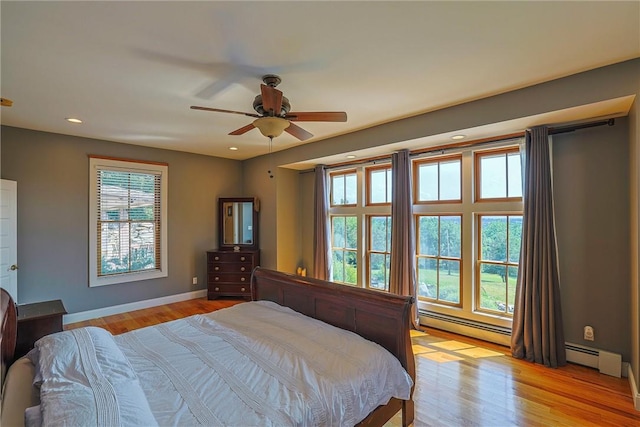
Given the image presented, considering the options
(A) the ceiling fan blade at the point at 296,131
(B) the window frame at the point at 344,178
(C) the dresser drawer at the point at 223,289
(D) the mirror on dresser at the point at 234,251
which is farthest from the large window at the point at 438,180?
(C) the dresser drawer at the point at 223,289

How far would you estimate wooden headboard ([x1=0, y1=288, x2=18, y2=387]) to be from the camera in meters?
1.71

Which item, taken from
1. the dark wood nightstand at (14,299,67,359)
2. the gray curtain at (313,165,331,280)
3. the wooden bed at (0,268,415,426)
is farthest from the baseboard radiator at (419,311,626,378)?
the dark wood nightstand at (14,299,67,359)

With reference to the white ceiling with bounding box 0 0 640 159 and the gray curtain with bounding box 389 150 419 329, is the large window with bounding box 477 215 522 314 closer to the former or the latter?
the gray curtain with bounding box 389 150 419 329

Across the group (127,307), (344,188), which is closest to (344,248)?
(344,188)

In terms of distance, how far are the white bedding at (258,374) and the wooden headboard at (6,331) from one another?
14.4 inches

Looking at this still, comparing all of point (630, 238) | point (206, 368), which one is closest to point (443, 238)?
point (630, 238)

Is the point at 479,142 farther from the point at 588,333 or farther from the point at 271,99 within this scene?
the point at 271,99

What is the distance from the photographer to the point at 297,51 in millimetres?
2105

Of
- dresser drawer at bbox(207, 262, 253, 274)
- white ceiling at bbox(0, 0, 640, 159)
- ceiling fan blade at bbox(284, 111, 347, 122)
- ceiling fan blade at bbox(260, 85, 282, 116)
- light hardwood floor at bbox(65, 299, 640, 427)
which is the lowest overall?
light hardwood floor at bbox(65, 299, 640, 427)

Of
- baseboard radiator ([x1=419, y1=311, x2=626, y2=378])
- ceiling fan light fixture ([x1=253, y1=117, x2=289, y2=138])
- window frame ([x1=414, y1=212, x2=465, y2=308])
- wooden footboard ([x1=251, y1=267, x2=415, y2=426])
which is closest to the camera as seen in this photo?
wooden footboard ([x1=251, y1=267, x2=415, y2=426])

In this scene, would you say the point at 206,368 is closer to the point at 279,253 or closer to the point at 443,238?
the point at 443,238

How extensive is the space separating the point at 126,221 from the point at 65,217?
746 millimetres

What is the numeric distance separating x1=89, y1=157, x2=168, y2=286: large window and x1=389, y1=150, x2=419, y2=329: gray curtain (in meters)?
3.82

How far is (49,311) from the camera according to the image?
287 cm
